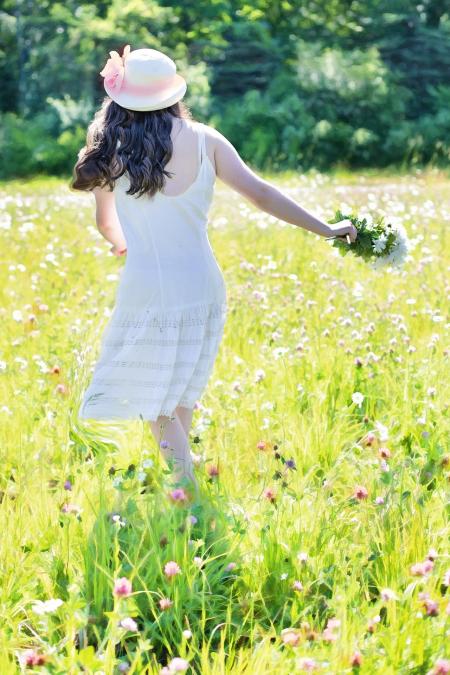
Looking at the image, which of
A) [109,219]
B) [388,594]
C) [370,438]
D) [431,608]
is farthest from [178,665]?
[109,219]

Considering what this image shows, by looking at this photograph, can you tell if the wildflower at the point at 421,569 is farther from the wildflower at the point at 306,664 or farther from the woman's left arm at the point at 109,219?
the woman's left arm at the point at 109,219

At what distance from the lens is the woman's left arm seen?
3.67 meters

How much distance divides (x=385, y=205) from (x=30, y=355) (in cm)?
536

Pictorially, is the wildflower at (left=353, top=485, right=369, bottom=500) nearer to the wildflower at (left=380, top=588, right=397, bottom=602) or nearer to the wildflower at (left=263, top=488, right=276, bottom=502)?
the wildflower at (left=263, top=488, right=276, bottom=502)

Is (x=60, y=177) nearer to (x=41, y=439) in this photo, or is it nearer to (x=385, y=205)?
(x=385, y=205)

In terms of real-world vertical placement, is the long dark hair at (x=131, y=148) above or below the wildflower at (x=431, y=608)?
above

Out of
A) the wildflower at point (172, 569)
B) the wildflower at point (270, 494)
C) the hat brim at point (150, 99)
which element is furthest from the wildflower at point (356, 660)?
the hat brim at point (150, 99)

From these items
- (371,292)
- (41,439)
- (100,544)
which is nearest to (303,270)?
(371,292)

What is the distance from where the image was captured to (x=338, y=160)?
21.2 m

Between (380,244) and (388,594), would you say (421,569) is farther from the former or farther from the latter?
(380,244)

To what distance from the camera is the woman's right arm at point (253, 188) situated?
3412 millimetres

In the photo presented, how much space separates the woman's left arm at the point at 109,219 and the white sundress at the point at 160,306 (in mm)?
165

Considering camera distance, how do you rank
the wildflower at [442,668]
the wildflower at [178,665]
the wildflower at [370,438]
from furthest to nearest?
the wildflower at [370,438] → the wildflower at [442,668] → the wildflower at [178,665]

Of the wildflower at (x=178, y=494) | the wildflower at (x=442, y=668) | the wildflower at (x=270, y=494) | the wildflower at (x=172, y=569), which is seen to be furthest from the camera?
the wildflower at (x=270, y=494)
